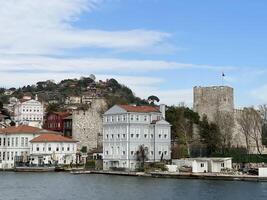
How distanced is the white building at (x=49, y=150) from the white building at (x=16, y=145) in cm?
239

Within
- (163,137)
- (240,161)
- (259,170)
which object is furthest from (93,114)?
(259,170)

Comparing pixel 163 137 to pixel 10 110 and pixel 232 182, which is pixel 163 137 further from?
pixel 10 110

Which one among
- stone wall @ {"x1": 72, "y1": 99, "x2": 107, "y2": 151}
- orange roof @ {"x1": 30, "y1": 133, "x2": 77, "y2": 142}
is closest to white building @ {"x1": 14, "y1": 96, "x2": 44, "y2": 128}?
stone wall @ {"x1": 72, "y1": 99, "x2": 107, "y2": 151}

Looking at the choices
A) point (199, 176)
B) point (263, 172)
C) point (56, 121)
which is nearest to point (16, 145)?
point (56, 121)

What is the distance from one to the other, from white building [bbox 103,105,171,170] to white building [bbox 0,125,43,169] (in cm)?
1689

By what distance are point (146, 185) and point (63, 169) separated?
93.2 ft

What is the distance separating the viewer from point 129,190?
47.5m

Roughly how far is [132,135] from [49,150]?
17602 mm

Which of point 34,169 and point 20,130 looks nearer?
point 34,169

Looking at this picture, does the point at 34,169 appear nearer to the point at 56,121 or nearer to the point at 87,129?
the point at 87,129

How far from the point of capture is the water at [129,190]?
42.4m

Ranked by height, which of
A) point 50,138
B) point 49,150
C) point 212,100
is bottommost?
point 49,150

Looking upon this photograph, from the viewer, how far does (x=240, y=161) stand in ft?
237

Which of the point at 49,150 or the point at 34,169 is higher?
the point at 49,150
